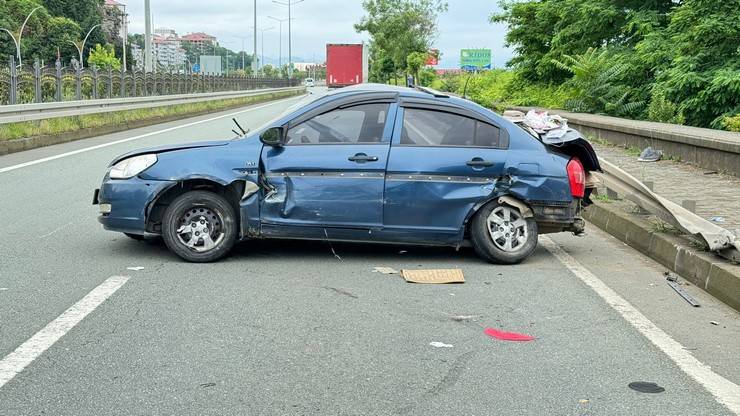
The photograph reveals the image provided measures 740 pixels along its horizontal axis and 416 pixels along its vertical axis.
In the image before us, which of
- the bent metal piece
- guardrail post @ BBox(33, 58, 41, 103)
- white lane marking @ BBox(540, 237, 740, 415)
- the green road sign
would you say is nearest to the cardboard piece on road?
white lane marking @ BBox(540, 237, 740, 415)

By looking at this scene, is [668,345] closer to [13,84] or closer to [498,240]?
[498,240]

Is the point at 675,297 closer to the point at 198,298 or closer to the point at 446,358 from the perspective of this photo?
the point at 446,358

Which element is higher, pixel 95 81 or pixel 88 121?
pixel 95 81

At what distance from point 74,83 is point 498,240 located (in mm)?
21523

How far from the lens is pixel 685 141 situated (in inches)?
564

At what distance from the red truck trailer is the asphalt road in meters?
49.1

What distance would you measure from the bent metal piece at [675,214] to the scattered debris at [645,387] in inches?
101

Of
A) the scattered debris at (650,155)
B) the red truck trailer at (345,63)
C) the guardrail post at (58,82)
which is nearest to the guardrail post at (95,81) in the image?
the guardrail post at (58,82)

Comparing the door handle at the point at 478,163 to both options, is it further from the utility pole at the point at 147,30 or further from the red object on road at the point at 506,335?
the utility pole at the point at 147,30

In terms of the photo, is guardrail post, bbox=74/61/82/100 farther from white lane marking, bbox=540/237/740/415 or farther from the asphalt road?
white lane marking, bbox=540/237/740/415

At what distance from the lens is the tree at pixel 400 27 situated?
81.3 meters

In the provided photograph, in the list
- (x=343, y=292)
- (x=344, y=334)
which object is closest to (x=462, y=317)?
(x=344, y=334)

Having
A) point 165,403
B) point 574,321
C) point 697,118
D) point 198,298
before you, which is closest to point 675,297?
point 574,321

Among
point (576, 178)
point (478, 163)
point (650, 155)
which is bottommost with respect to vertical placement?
point (650, 155)
